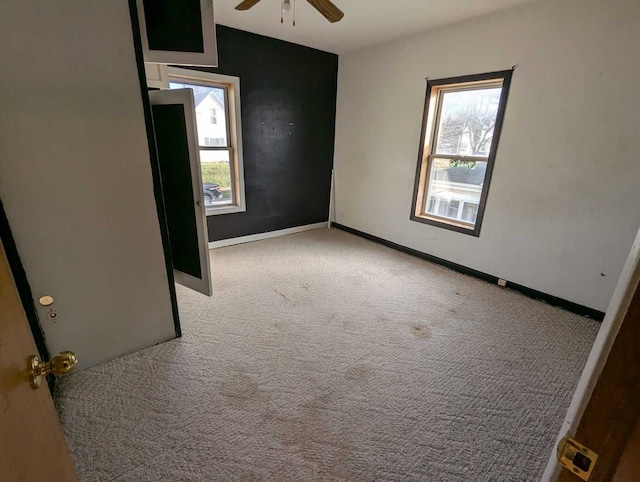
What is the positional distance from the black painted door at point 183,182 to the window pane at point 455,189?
107 inches

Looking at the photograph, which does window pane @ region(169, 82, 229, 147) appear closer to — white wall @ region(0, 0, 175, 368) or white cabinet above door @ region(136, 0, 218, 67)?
white cabinet above door @ region(136, 0, 218, 67)

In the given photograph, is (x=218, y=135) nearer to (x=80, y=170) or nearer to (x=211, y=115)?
(x=211, y=115)

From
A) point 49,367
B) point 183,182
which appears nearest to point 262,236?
point 183,182

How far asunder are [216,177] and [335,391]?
3.03 m

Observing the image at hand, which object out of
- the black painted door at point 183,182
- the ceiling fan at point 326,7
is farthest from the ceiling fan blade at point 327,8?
the black painted door at point 183,182

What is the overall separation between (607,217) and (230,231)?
3837 millimetres

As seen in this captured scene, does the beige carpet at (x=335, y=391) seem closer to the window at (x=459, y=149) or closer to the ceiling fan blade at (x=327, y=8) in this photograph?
the window at (x=459, y=149)

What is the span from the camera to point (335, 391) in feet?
5.74

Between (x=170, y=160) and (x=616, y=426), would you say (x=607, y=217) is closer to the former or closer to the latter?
(x=616, y=426)

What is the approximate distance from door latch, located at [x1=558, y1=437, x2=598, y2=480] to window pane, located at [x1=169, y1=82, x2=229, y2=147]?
3.80 m

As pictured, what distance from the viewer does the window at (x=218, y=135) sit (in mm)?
3402

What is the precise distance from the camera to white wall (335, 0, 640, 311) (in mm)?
2223

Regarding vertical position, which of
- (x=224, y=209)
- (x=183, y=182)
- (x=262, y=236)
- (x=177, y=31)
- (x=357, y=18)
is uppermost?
(x=357, y=18)

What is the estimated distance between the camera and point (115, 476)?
1.28 m
